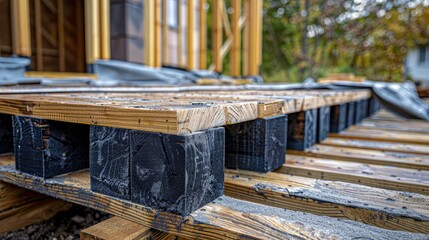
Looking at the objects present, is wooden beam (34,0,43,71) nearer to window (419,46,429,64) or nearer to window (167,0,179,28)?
window (167,0,179,28)

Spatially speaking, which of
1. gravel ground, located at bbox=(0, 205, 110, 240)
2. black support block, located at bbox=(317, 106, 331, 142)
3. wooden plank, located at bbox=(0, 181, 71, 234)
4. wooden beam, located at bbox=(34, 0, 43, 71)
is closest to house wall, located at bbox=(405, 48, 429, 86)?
wooden beam, located at bbox=(34, 0, 43, 71)

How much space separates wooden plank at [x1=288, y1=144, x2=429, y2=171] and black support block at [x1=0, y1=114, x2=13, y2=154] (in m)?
1.17

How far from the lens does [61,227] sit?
1.50 metres

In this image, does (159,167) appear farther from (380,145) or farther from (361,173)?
(380,145)

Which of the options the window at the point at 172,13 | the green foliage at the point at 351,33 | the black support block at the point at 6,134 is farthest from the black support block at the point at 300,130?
the green foliage at the point at 351,33

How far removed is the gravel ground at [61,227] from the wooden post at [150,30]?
86.5 inches

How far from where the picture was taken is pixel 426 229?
34.4 inches

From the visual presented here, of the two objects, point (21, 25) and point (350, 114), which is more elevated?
point (21, 25)

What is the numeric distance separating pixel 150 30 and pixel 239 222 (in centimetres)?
305

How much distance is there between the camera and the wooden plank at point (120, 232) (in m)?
0.86

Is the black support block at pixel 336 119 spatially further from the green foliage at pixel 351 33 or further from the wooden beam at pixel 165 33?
the green foliage at pixel 351 33

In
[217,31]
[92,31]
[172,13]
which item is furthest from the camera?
[172,13]

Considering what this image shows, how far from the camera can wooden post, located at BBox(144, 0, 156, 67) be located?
11.8ft

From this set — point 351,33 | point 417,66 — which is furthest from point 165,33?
point 417,66
